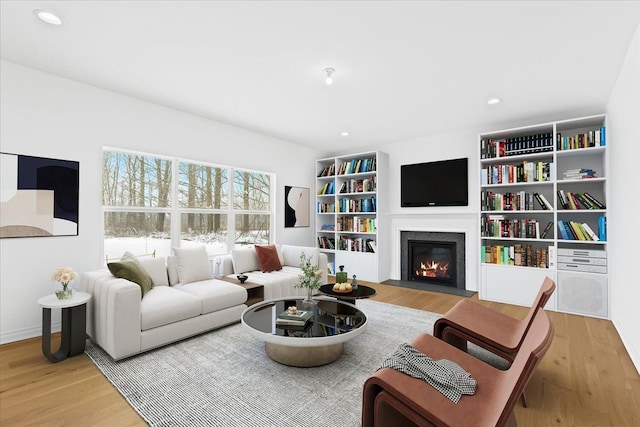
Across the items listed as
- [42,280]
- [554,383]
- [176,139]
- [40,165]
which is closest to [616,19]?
[554,383]

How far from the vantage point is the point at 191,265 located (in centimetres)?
360

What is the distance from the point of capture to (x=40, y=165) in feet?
10.0

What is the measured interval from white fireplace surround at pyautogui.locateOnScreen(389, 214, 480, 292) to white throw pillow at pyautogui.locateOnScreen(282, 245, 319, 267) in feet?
6.02

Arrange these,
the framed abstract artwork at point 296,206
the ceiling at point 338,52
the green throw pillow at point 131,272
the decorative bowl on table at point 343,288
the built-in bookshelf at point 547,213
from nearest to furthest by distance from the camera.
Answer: the ceiling at point 338,52 < the green throw pillow at point 131,272 < the decorative bowl on table at point 343,288 < the built-in bookshelf at point 547,213 < the framed abstract artwork at point 296,206

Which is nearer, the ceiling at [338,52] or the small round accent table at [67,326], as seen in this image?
the ceiling at [338,52]

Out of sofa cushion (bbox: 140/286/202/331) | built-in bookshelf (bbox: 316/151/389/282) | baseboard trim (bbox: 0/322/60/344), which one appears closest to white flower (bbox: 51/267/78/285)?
sofa cushion (bbox: 140/286/202/331)

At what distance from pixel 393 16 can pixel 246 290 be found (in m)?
3.01

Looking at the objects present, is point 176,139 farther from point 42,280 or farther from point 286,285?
point 286,285

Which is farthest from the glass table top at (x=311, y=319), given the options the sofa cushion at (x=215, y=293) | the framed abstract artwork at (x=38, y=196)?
the framed abstract artwork at (x=38, y=196)

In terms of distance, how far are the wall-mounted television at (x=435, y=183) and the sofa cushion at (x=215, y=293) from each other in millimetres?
3480

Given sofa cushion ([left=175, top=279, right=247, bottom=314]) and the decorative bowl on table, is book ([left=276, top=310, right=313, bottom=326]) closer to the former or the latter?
the decorative bowl on table

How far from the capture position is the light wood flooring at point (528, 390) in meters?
1.85

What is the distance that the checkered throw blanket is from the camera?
1521mm

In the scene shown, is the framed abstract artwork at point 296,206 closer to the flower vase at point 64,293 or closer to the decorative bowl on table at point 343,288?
the decorative bowl on table at point 343,288
